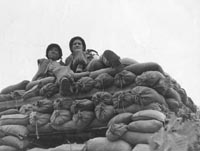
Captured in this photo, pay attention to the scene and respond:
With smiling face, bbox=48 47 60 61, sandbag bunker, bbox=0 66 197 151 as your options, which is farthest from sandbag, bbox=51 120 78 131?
smiling face, bbox=48 47 60 61

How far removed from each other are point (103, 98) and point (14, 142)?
115 cm

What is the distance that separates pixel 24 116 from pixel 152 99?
1.67 metres

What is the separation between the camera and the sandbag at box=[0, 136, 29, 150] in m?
4.92

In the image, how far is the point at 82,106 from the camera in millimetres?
4902

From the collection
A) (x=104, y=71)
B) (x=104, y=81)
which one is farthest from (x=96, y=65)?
(x=104, y=81)

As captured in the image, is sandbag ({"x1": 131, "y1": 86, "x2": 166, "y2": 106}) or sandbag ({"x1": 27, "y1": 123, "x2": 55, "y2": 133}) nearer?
sandbag ({"x1": 131, "y1": 86, "x2": 166, "y2": 106})

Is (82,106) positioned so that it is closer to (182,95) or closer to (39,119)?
(39,119)

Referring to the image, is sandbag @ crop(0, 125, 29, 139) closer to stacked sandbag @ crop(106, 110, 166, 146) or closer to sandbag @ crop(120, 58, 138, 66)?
stacked sandbag @ crop(106, 110, 166, 146)

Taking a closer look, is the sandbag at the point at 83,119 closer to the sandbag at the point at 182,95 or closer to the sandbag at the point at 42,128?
the sandbag at the point at 42,128

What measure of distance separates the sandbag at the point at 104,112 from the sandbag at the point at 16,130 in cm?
96

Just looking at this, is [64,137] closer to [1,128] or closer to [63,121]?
[63,121]

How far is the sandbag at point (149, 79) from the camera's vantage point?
4.75 metres

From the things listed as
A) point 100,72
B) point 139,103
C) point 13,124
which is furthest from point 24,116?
point 139,103

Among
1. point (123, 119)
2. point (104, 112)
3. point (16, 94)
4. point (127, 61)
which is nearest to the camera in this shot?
point (123, 119)
